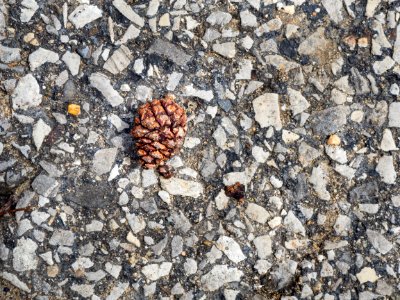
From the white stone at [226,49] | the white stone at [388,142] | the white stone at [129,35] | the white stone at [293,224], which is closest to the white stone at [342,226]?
the white stone at [293,224]

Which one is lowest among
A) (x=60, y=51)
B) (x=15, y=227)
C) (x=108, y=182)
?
(x=15, y=227)

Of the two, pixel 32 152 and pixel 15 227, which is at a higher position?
pixel 32 152

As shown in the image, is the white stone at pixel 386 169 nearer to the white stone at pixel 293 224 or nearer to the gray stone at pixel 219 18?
the white stone at pixel 293 224

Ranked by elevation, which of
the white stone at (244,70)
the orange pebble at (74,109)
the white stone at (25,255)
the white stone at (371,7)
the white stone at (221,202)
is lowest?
the white stone at (25,255)

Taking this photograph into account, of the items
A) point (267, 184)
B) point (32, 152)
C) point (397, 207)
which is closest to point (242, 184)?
point (267, 184)

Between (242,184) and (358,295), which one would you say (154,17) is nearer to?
(242,184)

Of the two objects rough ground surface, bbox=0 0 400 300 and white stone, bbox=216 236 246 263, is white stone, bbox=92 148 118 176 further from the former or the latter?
white stone, bbox=216 236 246 263

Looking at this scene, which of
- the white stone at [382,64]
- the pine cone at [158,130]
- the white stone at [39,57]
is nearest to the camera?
the pine cone at [158,130]

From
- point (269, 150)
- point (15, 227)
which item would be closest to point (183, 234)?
point (269, 150)
